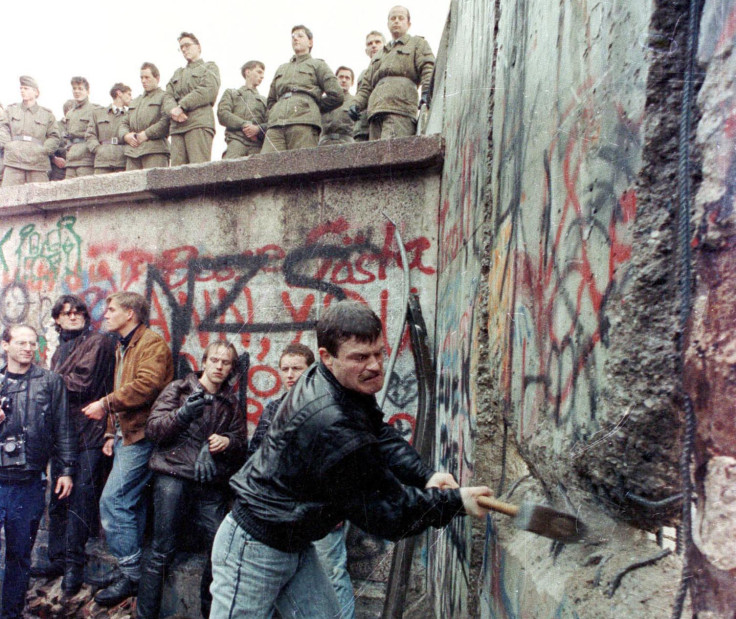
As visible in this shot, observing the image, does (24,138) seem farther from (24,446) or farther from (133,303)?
(24,446)

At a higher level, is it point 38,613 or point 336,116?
point 336,116

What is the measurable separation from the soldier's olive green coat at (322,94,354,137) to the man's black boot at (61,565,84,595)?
496 cm

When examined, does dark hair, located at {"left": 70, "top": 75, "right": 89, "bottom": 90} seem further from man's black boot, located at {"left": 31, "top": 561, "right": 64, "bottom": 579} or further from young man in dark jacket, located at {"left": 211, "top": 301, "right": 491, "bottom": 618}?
young man in dark jacket, located at {"left": 211, "top": 301, "right": 491, "bottom": 618}

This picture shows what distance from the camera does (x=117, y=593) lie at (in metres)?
4.25

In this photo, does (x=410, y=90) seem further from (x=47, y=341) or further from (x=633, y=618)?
(x=633, y=618)

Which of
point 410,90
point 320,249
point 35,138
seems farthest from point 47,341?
point 410,90

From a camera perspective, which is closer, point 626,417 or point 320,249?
point 626,417

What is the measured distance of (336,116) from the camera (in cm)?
702

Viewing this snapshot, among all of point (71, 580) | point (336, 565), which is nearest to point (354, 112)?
point (336, 565)

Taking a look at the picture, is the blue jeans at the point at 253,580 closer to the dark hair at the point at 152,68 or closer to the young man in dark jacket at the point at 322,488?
the young man in dark jacket at the point at 322,488

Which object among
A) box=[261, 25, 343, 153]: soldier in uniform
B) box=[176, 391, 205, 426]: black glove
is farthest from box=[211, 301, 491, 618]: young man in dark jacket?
box=[261, 25, 343, 153]: soldier in uniform

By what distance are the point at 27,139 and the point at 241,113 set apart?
3.23m

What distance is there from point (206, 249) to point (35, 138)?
4526 mm

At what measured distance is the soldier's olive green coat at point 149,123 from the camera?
6.87 metres
